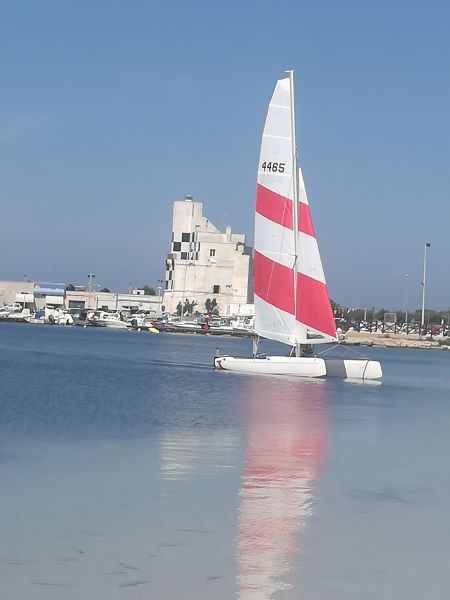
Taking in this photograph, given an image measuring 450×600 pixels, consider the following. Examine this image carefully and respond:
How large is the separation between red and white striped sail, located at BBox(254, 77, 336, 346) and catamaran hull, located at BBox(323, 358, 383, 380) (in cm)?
105

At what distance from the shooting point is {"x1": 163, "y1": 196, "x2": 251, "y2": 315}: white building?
524 ft

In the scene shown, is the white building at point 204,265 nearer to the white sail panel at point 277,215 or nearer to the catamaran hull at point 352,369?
the catamaran hull at point 352,369

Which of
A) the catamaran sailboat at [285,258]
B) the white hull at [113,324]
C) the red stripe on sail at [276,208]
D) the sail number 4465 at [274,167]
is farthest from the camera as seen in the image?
the white hull at [113,324]

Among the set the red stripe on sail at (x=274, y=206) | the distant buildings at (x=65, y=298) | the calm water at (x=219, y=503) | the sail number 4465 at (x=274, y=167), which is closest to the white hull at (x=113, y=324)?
the distant buildings at (x=65, y=298)

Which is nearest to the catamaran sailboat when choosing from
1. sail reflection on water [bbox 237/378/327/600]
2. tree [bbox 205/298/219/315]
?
sail reflection on water [bbox 237/378/327/600]

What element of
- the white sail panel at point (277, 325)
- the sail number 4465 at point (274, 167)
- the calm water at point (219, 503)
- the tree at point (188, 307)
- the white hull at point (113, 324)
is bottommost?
the calm water at point (219, 503)

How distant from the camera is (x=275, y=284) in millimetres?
37312

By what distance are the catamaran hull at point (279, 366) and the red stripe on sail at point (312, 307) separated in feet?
5.53

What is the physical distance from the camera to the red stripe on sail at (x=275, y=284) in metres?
37.0

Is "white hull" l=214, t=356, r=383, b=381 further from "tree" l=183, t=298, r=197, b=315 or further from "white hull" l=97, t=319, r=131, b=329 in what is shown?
"tree" l=183, t=298, r=197, b=315

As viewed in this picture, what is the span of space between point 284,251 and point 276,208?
1.47 metres

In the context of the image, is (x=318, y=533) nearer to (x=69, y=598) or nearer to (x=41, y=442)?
(x=69, y=598)

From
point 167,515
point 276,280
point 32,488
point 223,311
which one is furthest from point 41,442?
point 223,311

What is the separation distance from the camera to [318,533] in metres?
11.3
